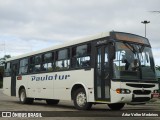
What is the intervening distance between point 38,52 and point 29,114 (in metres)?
13.5

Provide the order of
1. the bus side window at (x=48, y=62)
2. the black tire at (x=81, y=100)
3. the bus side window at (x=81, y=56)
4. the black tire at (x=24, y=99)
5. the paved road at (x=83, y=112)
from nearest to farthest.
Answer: the paved road at (x=83, y=112) → the black tire at (x=81, y=100) → the bus side window at (x=81, y=56) → the bus side window at (x=48, y=62) → the black tire at (x=24, y=99)

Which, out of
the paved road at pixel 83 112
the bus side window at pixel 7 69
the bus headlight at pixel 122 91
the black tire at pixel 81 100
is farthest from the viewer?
the bus side window at pixel 7 69

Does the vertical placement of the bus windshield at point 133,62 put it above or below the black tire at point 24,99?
above

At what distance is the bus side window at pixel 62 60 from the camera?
17.7 metres

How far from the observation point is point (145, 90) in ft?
49.7

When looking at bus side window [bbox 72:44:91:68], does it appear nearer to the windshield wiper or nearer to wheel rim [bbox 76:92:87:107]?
wheel rim [bbox 76:92:87:107]

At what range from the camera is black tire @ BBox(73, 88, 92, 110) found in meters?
16.0

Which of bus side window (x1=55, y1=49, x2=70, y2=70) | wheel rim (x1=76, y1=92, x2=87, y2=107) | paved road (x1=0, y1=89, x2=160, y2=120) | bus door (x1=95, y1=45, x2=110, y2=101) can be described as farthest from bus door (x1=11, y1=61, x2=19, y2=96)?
bus door (x1=95, y1=45, x2=110, y2=101)

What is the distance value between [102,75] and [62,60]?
11.3 ft

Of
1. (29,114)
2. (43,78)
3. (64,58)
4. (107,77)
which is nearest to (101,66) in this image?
(107,77)

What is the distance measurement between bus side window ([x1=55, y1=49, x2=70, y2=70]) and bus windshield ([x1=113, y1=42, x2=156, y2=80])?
3414mm

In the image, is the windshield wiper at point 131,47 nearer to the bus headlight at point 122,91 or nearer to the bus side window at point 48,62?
the bus headlight at point 122,91

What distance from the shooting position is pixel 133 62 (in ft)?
49.1

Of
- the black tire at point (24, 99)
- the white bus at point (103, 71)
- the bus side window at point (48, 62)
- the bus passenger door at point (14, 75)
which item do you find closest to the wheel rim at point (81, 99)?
the white bus at point (103, 71)
